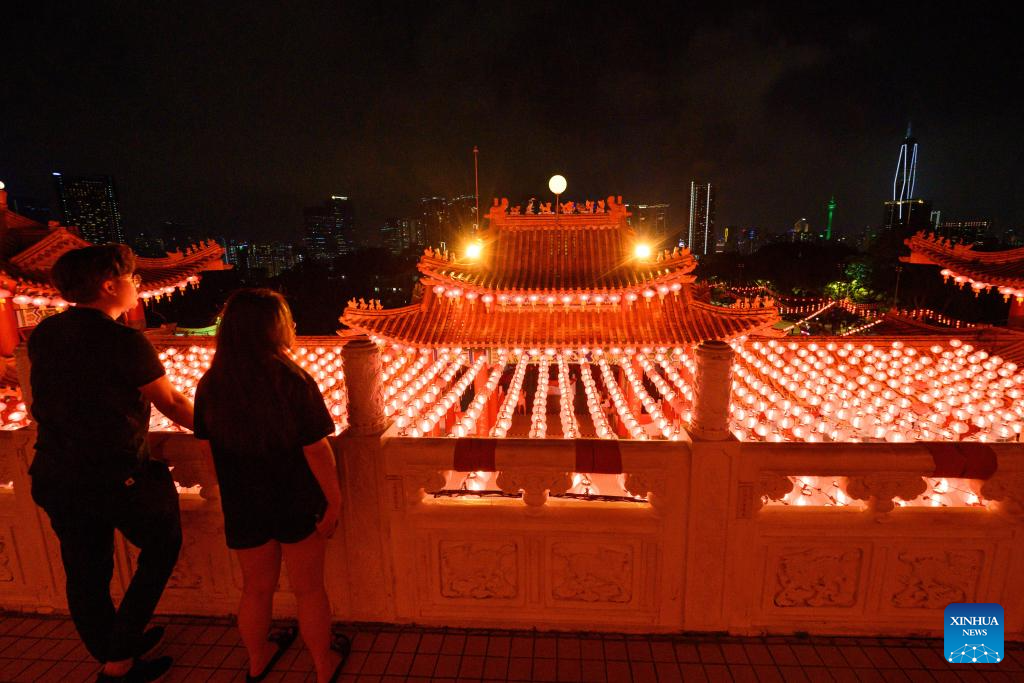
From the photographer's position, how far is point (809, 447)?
222 cm

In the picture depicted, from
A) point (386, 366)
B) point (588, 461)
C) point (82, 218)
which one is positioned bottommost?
point (386, 366)

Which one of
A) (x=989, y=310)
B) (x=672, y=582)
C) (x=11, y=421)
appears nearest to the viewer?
(x=672, y=582)

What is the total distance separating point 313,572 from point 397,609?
0.67m

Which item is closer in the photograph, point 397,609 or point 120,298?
point 120,298

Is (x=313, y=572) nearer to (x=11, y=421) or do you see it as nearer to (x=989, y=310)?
(x=11, y=421)

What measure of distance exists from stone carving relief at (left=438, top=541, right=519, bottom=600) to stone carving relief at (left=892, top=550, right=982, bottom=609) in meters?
1.88

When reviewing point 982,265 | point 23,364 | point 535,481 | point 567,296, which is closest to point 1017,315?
point 982,265

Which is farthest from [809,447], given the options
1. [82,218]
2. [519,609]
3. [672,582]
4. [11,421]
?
[82,218]

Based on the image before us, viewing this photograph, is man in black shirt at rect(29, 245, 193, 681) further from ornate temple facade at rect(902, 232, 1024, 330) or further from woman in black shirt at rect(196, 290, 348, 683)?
ornate temple facade at rect(902, 232, 1024, 330)

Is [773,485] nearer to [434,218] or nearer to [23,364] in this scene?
[23,364]

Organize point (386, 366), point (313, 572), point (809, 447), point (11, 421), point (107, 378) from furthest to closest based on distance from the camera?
point (386, 366)
point (11, 421)
point (809, 447)
point (313, 572)
point (107, 378)

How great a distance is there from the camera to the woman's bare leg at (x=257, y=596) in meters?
1.95

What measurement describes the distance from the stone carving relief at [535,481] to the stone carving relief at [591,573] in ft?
1.04

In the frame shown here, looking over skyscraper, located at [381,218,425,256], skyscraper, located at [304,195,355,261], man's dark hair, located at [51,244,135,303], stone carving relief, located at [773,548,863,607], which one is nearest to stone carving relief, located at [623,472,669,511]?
stone carving relief, located at [773,548,863,607]
